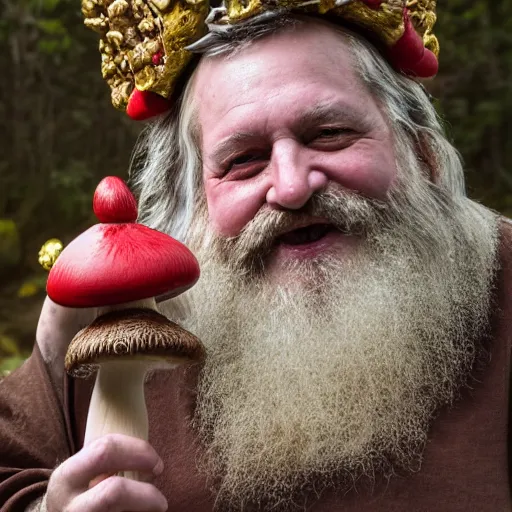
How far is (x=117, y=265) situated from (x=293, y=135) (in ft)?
2.25

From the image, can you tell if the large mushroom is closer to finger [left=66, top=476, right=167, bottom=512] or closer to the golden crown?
finger [left=66, top=476, right=167, bottom=512]

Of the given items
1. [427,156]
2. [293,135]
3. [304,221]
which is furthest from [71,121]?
[304,221]

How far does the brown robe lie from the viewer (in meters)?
1.72

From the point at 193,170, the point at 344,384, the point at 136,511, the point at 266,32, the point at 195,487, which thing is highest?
the point at 266,32

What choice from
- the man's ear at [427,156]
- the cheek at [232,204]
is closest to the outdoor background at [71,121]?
the man's ear at [427,156]

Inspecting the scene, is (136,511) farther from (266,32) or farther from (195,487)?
(266,32)

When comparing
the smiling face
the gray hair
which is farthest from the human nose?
the gray hair

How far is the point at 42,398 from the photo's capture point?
2.09 metres

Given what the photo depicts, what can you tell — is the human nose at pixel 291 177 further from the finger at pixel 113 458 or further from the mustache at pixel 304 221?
the finger at pixel 113 458

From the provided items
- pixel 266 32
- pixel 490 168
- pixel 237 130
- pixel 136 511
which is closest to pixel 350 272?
pixel 237 130

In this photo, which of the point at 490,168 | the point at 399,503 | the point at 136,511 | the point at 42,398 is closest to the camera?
the point at 136,511

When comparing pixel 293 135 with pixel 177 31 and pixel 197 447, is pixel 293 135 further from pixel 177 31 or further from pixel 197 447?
pixel 197 447

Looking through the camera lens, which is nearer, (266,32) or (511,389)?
(511,389)

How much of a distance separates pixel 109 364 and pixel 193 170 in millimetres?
847
